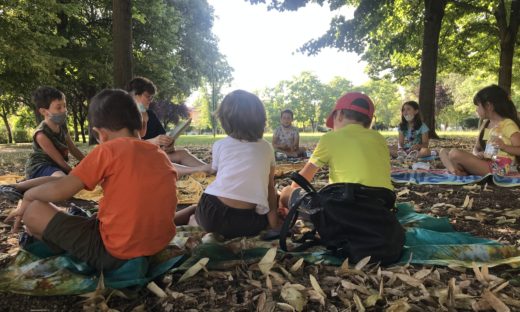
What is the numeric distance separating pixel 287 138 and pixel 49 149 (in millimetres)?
5459

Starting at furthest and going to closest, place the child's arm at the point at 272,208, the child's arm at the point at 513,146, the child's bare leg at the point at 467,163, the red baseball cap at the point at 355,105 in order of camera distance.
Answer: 1. the child's bare leg at the point at 467,163
2. the child's arm at the point at 513,146
3. the child's arm at the point at 272,208
4. the red baseball cap at the point at 355,105

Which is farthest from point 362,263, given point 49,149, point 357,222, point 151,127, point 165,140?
point 151,127

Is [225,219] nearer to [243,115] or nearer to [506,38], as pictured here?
[243,115]

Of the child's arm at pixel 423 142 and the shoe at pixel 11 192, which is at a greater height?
the child's arm at pixel 423 142

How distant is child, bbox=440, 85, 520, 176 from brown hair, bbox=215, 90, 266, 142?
3.87 m

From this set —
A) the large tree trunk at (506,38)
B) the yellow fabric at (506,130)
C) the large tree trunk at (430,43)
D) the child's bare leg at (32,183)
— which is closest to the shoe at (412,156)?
the yellow fabric at (506,130)

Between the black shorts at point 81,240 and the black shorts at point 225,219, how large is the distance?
2.90 ft

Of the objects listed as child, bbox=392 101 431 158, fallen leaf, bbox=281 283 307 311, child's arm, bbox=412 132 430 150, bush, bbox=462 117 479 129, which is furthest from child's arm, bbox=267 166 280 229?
bush, bbox=462 117 479 129

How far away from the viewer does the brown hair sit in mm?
3084

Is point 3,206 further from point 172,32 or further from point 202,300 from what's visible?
point 172,32

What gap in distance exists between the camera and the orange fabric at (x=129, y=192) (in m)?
2.22

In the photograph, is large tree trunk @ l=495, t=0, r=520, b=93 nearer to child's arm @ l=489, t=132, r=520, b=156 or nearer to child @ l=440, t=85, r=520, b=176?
child @ l=440, t=85, r=520, b=176

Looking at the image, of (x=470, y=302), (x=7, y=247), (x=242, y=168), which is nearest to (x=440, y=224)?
(x=470, y=302)

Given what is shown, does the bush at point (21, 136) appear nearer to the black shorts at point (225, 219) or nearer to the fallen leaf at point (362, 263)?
the black shorts at point (225, 219)
